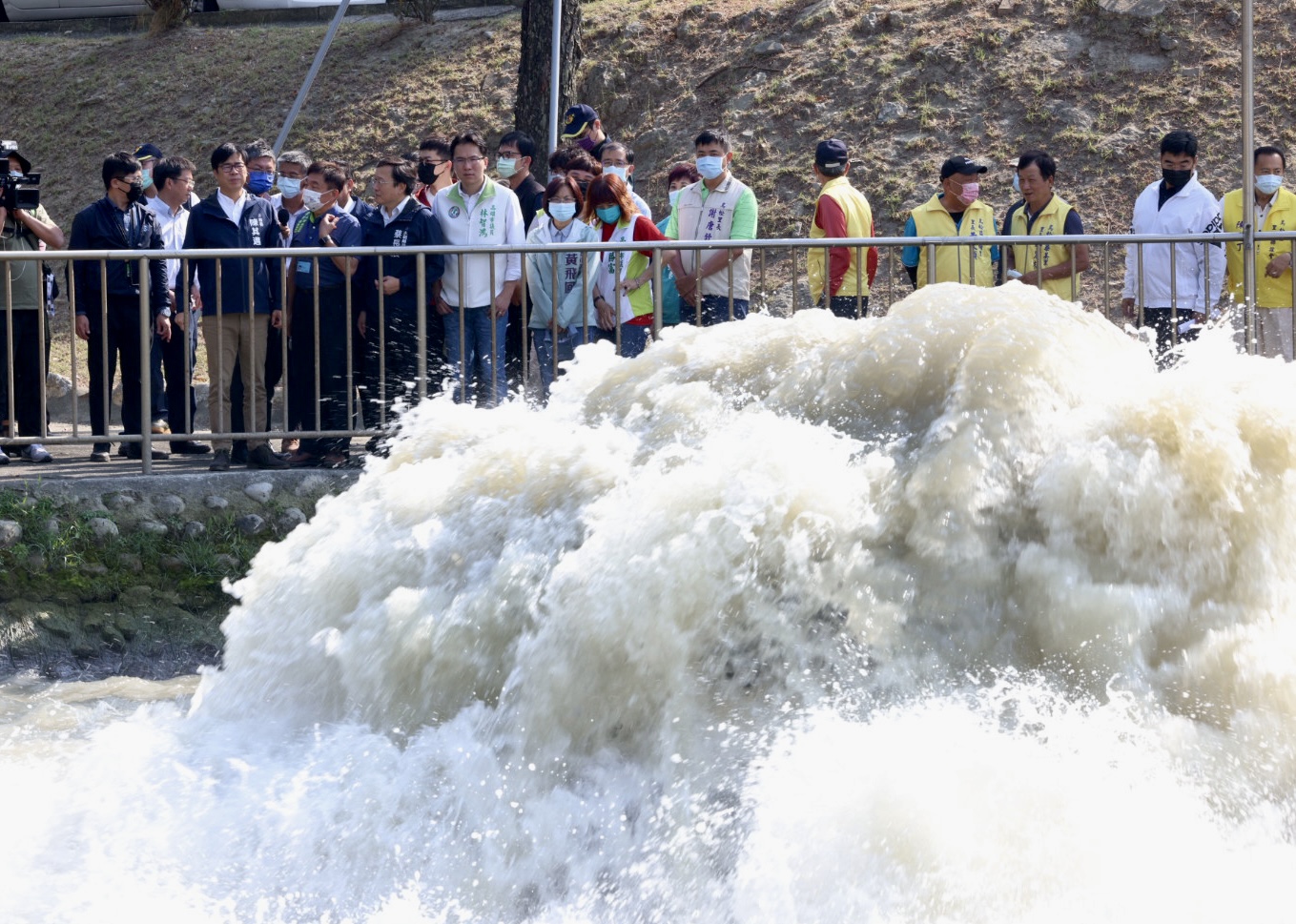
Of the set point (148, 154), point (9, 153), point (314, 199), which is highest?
point (148, 154)

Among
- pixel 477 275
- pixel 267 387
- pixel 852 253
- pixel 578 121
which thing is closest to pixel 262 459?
pixel 267 387

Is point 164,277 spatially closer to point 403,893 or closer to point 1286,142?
point 403,893

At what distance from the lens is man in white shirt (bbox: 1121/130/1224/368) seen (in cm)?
770

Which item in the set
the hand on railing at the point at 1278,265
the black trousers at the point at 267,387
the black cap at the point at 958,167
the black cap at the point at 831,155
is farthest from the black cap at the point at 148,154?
the hand on railing at the point at 1278,265

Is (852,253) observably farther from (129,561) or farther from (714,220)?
(129,561)

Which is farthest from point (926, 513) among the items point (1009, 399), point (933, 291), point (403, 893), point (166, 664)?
point (166, 664)

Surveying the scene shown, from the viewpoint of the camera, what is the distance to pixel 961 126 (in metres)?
15.3

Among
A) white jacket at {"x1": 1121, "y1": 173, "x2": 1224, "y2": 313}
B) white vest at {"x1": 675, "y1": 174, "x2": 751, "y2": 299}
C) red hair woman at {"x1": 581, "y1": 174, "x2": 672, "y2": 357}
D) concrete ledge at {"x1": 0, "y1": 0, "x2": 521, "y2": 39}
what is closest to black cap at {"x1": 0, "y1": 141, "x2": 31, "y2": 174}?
red hair woman at {"x1": 581, "y1": 174, "x2": 672, "y2": 357}

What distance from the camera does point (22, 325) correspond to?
8.34 m

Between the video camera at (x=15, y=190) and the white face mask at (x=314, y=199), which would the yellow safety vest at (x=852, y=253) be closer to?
the white face mask at (x=314, y=199)

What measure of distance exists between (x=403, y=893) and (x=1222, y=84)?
13.4 m

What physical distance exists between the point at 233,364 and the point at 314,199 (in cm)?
119

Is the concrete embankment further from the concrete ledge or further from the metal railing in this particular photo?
the concrete ledge

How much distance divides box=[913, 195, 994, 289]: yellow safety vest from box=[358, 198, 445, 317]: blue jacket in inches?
101
